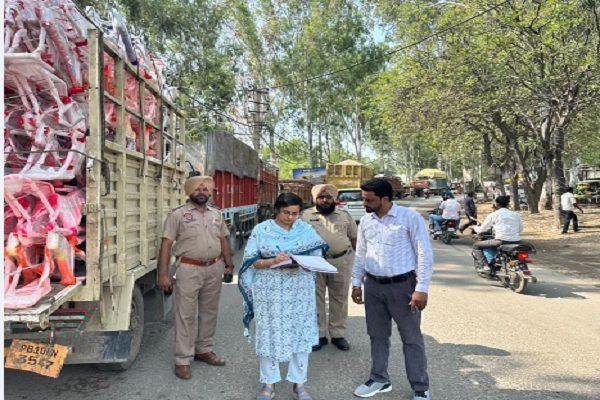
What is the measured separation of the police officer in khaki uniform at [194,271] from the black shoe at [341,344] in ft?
3.62

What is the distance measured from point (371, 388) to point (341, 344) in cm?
104

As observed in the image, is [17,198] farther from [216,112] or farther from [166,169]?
[216,112]

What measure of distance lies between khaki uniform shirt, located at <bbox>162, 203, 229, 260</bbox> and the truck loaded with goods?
0.33m

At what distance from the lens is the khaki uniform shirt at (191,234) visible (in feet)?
13.5

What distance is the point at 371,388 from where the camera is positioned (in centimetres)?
365

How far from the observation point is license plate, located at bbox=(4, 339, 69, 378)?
10.0ft

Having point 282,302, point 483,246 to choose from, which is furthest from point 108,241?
point 483,246

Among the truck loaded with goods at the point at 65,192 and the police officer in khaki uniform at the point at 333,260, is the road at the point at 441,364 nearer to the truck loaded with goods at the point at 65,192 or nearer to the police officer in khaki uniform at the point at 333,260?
the police officer in khaki uniform at the point at 333,260

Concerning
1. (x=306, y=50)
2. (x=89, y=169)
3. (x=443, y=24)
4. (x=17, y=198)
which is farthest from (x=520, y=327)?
(x=306, y=50)

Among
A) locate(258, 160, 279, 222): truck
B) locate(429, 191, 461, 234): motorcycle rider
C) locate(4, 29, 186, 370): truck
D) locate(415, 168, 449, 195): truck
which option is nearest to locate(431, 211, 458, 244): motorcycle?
locate(429, 191, 461, 234): motorcycle rider

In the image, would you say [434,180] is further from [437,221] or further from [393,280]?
[393,280]

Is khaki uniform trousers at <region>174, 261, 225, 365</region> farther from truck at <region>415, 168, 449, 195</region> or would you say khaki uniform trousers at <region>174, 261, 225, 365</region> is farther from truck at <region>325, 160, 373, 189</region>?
truck at <region>415, 168, 449, 195</region>

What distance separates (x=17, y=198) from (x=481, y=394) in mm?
3474

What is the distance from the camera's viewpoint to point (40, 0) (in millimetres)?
3551
